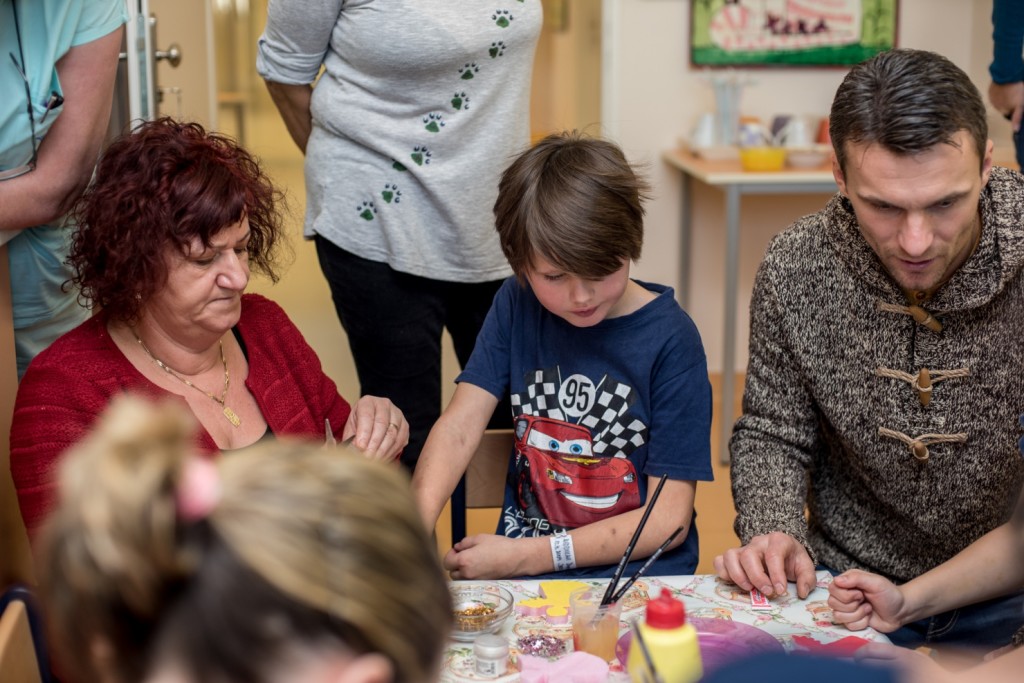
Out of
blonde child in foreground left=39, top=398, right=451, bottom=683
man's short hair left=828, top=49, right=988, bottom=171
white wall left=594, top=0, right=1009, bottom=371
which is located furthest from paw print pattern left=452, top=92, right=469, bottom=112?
white wall left=594, top=0, right=1009, bottom=371

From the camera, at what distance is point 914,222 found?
1490mm

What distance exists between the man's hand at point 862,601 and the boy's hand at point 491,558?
0.43 m

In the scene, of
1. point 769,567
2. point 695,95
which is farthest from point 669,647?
point 695,95

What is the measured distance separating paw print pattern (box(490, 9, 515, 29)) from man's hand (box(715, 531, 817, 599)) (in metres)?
1.08

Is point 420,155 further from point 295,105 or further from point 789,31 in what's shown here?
point 789,31

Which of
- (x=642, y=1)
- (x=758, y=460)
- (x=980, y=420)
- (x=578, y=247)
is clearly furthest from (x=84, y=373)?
(x=642, y=1)

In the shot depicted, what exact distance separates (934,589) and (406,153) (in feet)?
3.92

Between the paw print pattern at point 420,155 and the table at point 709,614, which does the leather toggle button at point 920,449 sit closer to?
the table at point 709,614

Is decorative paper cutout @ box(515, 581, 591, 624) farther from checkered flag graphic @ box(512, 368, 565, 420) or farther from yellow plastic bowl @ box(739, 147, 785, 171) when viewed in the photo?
yellow plastic bowl @ box(739, 147, 785, 171)

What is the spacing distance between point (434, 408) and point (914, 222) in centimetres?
108

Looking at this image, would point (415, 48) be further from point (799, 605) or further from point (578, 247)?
Answer: point (799, 605)

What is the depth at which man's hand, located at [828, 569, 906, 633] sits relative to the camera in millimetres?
1383

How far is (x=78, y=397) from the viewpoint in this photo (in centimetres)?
159

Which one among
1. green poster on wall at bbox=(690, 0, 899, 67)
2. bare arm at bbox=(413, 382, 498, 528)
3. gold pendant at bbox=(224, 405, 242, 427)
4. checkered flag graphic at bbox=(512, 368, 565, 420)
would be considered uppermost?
green poster on wall at bbox=(690, 0, 899, 67)
